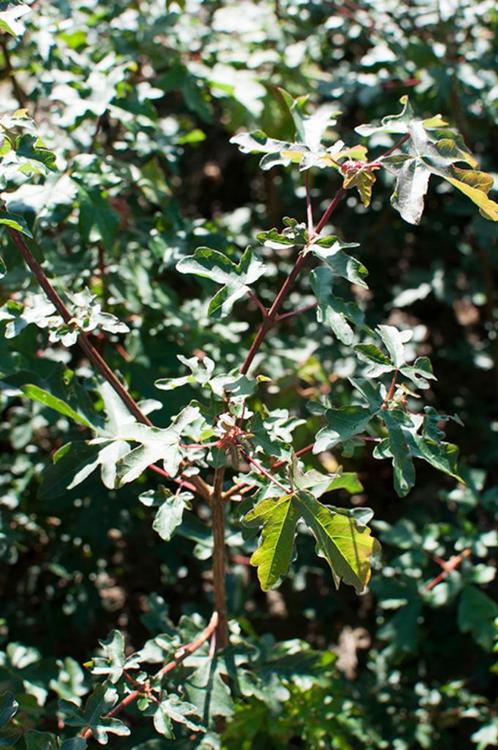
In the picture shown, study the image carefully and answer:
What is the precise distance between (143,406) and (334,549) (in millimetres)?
460

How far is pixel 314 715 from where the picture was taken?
1904 mm

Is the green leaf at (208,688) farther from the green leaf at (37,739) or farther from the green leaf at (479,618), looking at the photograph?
the green leaf at (479,618)

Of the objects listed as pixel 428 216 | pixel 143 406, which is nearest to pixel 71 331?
pixel 143 406

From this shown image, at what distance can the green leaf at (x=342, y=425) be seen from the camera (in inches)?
52.7

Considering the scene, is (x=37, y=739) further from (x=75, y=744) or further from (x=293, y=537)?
(x=293, y=537)

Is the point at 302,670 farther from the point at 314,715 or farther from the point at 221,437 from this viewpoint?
the point at 221,437

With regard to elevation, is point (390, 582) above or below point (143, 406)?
below

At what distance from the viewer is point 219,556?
5.31 ft

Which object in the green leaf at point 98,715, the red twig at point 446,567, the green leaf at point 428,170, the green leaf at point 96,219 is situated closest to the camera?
the green leaf at point 428,170

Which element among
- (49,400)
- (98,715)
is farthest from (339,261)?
(98,715)

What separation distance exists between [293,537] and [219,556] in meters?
0.34

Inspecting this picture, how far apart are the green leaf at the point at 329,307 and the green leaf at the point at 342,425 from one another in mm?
100

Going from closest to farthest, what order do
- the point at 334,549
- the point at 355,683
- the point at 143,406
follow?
the point at 334,549 → the point at 143,406 → the point at 355,683

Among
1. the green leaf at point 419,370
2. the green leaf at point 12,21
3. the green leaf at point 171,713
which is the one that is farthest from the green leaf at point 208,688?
the green leaf at point 12,21
